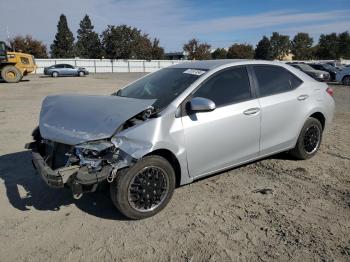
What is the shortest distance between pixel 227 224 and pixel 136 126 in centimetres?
143

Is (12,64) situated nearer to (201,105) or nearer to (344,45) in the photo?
(201,105)

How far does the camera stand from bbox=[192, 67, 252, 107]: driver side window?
4.68m

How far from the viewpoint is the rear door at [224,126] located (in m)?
4.43

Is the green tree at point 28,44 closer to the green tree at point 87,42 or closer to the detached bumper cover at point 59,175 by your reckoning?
the green tree at point 87,42

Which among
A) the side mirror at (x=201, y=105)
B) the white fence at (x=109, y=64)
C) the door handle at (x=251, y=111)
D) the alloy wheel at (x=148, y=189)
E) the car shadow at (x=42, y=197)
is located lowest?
the white fence at (x=109, y=64)

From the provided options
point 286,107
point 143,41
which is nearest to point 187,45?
point 143,41

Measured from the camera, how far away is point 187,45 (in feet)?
299

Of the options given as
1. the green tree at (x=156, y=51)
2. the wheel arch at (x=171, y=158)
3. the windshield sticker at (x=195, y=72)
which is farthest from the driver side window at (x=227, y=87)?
the green tree at (x=156, y=51)

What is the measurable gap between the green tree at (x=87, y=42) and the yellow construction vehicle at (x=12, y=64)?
49659 mm

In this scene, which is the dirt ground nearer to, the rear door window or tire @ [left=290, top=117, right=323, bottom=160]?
tire @ [left=290, top=117, right=323, bottom=160]

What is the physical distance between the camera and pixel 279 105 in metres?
5.36

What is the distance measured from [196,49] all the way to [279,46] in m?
23.0

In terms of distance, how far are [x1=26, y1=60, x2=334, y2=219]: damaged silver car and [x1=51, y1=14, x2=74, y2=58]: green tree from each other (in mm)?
83911

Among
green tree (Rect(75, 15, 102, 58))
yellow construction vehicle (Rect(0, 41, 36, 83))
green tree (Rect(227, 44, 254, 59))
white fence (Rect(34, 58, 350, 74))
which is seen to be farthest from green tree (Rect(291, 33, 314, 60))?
yellow construction vehicle (Rect(0, 41, 36, 83))
